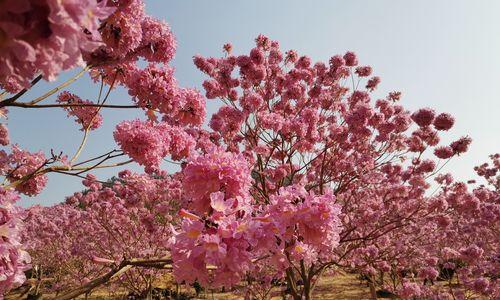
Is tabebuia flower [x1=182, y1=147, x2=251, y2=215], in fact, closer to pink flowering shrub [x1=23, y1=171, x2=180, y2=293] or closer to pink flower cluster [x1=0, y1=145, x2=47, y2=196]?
pink flower cluster [x1=0, y1=145, x2=47, y2=196]

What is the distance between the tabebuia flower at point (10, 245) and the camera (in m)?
1.90

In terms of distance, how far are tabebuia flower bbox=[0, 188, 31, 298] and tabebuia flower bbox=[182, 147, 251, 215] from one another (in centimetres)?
107

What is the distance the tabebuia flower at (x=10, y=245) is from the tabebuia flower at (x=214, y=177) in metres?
1.07

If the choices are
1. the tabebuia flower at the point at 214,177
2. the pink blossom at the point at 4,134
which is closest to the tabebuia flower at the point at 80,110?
the pink blossom at the point at 4,134

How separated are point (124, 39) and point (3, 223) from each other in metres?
1.67

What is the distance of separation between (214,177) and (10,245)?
1285 mm

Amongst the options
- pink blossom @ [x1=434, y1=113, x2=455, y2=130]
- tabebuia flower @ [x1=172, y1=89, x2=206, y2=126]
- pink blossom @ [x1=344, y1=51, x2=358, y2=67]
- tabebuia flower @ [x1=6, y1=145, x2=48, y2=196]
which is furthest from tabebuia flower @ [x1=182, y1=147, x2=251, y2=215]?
pink blossom @ [x1=344, y1=51, x2=358, y2=67]

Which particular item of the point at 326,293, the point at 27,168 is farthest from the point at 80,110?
the point at 326,293

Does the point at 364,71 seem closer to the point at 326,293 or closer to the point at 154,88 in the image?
the point at 154,88

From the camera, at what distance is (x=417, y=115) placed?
711 cm

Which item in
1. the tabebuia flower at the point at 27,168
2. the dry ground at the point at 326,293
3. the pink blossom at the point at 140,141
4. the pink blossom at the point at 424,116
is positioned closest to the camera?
the pink blossom at the point at 140,141

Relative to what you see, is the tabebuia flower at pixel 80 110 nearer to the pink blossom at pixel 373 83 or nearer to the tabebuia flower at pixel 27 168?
the tabebuia flower at pixel 27 168

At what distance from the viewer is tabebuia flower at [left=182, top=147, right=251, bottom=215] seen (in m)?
2.49

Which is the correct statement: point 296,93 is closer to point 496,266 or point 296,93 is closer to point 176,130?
point 176,130
